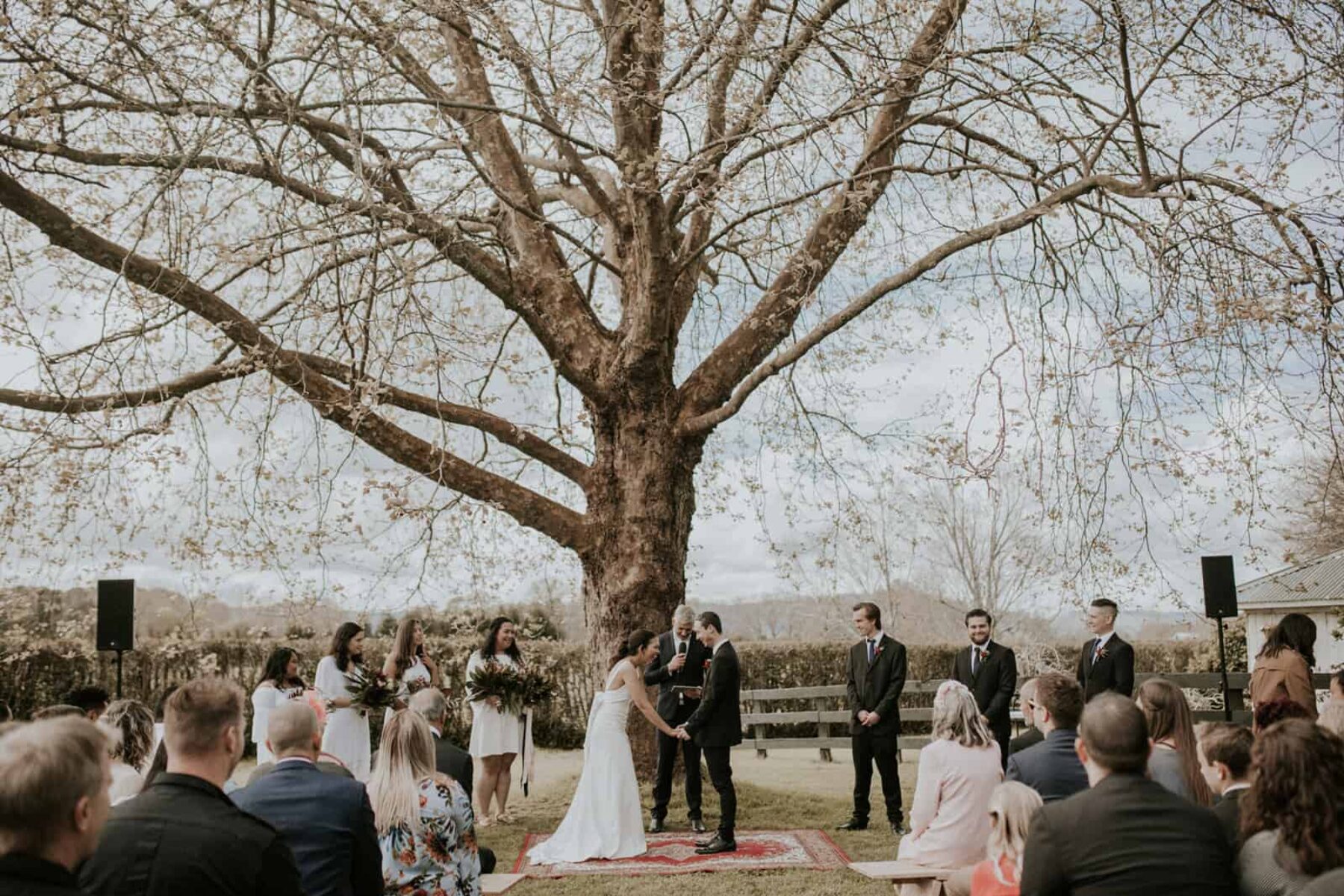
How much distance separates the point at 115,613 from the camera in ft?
36.0

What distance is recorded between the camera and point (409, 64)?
10414mm

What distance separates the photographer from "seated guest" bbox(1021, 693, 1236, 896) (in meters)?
3.38

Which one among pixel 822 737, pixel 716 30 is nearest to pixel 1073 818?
pixel 716 30

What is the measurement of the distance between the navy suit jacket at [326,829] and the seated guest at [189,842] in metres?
0.67

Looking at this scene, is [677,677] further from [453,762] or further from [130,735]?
[130,735]

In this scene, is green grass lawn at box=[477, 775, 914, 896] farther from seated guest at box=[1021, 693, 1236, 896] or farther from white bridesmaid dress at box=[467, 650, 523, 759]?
seated guest at box=[1021, 693, 1236, 896]

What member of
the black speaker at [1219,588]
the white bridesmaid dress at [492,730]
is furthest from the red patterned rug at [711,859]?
the black speaker at [1219,588]

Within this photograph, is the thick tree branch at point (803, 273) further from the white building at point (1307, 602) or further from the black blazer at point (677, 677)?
the white building at point (1307, 602)

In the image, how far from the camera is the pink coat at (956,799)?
5492 mm

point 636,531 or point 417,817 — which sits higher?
point 636,531

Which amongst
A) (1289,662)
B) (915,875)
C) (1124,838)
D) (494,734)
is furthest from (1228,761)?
(494,734)

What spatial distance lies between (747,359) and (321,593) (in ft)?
18.4

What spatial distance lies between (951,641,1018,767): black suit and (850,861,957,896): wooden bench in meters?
4.36

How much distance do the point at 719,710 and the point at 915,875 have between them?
4.13 meters
